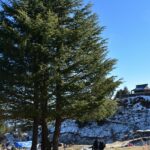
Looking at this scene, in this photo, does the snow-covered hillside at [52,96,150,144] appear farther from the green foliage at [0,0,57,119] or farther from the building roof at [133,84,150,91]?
the green foliage at [0,0,57,119]

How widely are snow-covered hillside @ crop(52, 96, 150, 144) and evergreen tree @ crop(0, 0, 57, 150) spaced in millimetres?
48437

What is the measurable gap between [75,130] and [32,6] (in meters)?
59.0

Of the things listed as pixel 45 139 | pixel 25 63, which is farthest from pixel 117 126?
pixel 25 63

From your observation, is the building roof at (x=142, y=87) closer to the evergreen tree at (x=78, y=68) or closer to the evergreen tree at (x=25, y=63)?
the evergreen tree at (x=78, y=68)

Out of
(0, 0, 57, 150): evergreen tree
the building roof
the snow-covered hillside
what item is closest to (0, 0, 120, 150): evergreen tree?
(0, 0, 57, 150): evergreen tree

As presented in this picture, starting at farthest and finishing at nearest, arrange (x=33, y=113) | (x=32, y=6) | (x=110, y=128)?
(x=110, y=128)
(x=32, y=6)
(x=33, y=113)

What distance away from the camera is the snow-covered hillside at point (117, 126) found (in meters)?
80.6

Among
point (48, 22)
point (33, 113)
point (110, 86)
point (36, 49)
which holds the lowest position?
point (33, 113)

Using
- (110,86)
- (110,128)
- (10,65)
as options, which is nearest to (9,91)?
(10,65)

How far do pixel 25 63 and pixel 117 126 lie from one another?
58940mm

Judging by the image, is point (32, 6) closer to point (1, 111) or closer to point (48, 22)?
point (48, 22)

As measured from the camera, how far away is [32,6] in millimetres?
29609

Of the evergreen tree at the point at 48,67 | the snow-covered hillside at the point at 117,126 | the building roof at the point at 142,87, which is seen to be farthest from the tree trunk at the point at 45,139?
the building roof at the point at 142,87

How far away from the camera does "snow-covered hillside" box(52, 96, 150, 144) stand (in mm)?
80562
